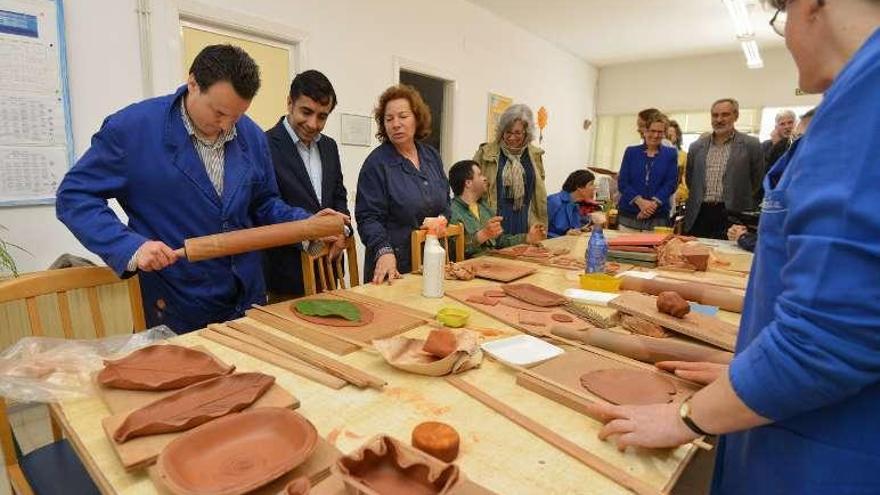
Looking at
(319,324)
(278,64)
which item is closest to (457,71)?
(278,64)

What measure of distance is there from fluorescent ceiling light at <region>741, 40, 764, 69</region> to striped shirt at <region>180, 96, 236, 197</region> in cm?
654

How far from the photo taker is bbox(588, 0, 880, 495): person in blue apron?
0.60m

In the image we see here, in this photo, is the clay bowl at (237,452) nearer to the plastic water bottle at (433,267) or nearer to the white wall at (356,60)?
the plastic water bottle at (433,267)

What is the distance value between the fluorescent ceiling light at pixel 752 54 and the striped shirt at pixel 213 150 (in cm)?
654

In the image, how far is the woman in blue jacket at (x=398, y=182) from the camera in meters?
2.38

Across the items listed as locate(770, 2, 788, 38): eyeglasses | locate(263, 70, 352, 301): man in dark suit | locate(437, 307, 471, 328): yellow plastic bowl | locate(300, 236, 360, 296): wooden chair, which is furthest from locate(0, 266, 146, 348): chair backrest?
locate(770, 2, 788, 38): eyeglasses

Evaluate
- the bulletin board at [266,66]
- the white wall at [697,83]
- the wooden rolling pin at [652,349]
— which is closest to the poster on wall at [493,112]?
the bulletin board at [266,66]

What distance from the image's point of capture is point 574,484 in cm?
81

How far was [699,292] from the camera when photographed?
6.09ft

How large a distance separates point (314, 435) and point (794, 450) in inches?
31.4

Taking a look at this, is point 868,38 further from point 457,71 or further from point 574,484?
point 457,71

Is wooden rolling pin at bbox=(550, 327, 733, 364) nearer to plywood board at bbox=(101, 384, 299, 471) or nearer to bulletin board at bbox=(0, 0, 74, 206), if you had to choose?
plywood board at bbox=(101, 384, 299, 471)

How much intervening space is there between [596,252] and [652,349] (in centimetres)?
97

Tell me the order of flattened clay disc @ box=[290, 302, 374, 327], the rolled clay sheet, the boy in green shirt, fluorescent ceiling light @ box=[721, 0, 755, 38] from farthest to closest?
fluorescent ceiling light @ box=[721, 0, 755, 38] → the boy in green shirt → flattened clay disc @ box=[290, 302, 374, 327] → the rolled clay sheet
